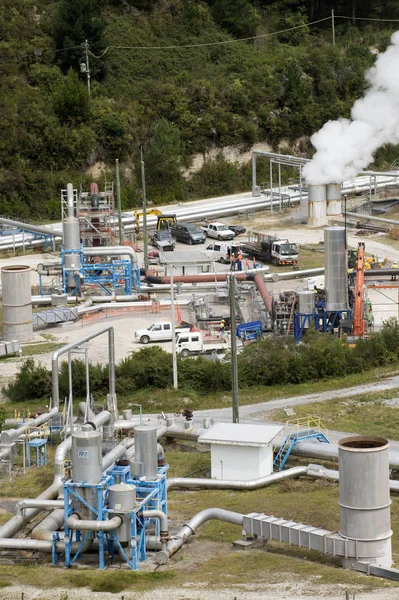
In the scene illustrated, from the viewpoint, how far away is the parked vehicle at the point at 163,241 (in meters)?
79.7

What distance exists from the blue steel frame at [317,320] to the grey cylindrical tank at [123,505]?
78.8ft

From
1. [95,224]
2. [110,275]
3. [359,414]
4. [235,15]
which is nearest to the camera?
[359,414]

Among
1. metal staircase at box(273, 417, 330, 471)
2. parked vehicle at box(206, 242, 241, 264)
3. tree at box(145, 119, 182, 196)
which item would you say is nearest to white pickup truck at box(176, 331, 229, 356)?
metal staircase at box(273, 417, 330, 471)

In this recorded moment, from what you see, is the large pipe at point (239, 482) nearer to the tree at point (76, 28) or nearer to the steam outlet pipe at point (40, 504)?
the steam outlet pipe at point (40, 504)

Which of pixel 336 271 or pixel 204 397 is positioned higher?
pixel 336 271

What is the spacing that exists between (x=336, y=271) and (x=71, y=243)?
17.3 metres

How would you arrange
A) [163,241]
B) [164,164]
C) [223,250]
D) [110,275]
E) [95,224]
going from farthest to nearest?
1. [164,164]
2. [163,241]
3. [223,250]
4. [95,224]
5. [110,275]

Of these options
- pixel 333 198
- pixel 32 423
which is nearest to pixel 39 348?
pixel 32 423

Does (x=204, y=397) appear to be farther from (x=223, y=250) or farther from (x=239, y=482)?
(x=223, y=250)

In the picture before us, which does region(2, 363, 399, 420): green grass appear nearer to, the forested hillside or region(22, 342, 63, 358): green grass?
region(22, 342, 63, 358): green grass

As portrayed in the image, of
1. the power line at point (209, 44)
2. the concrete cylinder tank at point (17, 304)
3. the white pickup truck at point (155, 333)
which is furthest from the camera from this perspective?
the power line at point (209, 44)

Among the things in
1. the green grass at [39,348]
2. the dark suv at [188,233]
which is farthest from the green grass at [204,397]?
the dark suv at [188,233]

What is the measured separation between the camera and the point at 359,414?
48.2 metres

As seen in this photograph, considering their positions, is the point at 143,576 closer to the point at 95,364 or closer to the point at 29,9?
the point at 95,364
